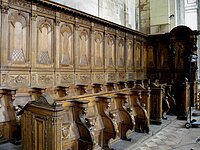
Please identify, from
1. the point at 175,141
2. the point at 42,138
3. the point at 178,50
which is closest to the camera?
the point at 42,138

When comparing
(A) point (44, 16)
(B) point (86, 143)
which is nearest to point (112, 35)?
(A) point (44, 16)

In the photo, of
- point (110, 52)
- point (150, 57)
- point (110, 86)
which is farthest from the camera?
point (150, 57)

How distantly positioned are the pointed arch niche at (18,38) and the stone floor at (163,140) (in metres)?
1.92

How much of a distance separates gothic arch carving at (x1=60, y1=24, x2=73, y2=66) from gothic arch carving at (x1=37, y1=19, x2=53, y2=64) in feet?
1.27

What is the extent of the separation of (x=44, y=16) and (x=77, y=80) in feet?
6.46

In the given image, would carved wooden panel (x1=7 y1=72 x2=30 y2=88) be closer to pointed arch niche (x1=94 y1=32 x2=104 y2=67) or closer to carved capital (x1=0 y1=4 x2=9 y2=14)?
carved capital (x1=0 y1=4 x2=9 y2=14)

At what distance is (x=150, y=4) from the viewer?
34.7 feet

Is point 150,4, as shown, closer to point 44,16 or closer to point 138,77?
point 138,77

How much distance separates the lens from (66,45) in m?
5.52

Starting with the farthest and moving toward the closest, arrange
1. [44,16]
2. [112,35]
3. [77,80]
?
[112,35] < [77,80] < [44,16]

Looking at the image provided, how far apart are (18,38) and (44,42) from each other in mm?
697

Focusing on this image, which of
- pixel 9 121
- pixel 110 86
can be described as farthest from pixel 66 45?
pixel 9 121

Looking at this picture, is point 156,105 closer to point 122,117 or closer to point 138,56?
point 122,117

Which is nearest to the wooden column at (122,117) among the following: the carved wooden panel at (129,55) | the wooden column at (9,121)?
the wooden column at (9,121)
